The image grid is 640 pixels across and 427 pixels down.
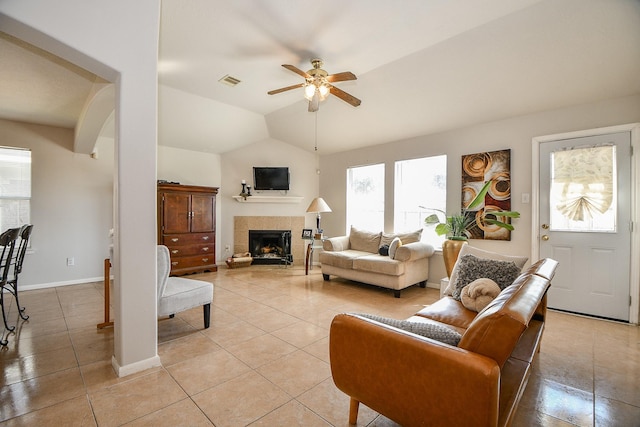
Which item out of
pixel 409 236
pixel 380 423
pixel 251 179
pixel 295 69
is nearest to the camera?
pixel 380 423

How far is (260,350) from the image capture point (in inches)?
97.7

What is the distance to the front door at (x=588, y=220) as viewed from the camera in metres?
3.12

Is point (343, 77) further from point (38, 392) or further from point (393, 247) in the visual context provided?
point (38, 392)

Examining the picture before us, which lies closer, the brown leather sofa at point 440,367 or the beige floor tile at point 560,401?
the brown leather sofa at point 440,367

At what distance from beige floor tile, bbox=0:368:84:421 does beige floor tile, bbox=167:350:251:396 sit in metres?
0.61

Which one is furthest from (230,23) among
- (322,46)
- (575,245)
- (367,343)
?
(575,245)

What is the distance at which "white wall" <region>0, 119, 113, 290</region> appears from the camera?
4.39 metres

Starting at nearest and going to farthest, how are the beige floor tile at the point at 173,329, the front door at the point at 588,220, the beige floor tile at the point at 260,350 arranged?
the beige floor tile at the point at 260,350, the beige floor tile at the point at 173,329, the front door at the point at 588,220

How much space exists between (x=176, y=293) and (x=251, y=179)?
3997 mm

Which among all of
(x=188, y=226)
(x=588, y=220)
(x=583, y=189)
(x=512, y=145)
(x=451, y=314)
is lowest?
(x=451, y=314)

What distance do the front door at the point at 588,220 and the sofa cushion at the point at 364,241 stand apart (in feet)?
7.62

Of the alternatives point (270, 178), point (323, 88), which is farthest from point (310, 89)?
point (270, 178)

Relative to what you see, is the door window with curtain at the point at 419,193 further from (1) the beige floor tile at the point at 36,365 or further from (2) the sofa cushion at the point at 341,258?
(1) the beige floor tile at the point at 36,365

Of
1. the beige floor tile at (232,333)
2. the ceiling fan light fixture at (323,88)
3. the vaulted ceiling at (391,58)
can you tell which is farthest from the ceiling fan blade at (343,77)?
the beige floor tile at (232,333)
